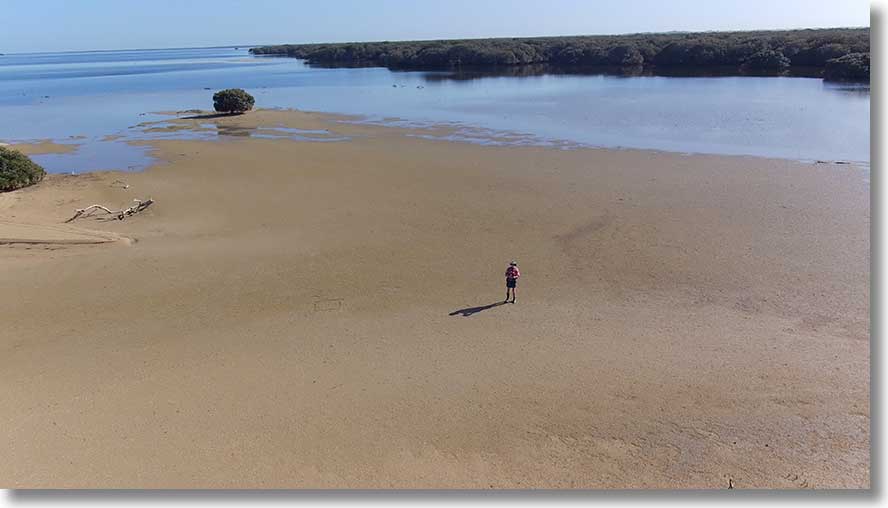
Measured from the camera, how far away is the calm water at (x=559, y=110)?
2962 cm

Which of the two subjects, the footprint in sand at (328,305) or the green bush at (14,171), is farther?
the green bush at (14,171)

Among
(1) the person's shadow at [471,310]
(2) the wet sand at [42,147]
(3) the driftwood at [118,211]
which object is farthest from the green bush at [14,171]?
(1) the person's shadow at [471,310]

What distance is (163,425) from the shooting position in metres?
8.42

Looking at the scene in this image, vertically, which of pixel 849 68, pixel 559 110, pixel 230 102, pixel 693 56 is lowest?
pixel 559 110

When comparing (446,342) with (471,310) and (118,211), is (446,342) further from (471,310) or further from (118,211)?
(118,211)

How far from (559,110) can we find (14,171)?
1272 inches

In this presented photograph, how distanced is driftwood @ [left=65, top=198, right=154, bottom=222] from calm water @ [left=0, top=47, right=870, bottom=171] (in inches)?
344

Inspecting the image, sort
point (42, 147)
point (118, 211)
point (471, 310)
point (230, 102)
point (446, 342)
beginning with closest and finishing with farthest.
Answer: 1. point (446, 342)
2. point (471, 310)
3. point (118, 211)
4. point (42, 147)
5. point (230, 102)

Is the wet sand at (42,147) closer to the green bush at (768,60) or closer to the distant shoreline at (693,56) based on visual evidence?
the distant shoreline at (693,56)

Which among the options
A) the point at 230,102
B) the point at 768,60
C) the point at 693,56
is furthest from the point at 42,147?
the point at 693,56

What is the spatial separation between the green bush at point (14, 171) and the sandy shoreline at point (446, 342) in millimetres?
2665

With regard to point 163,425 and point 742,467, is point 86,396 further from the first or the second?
point 742,467

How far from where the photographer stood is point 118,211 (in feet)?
63.5

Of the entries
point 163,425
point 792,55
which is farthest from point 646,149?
point 792,55
